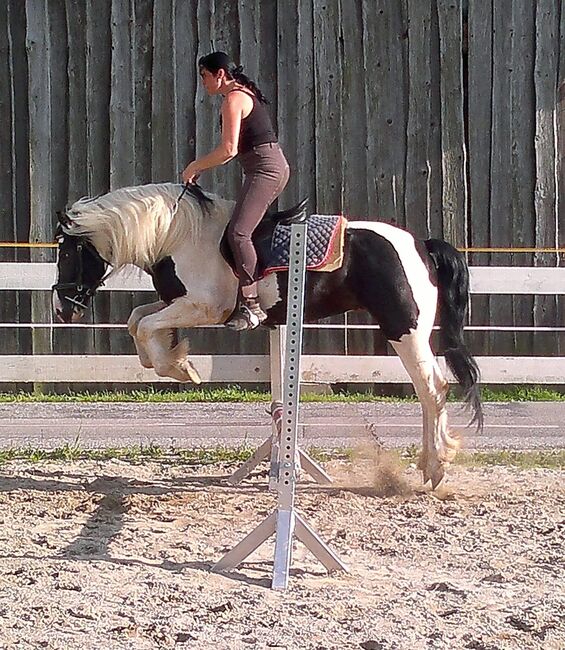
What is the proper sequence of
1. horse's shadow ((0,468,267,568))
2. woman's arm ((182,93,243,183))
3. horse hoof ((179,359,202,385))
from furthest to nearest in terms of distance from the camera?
horse hoof ((179,359,202,385)), woman's arm ((182,93,243,183)), horse's shadow ((0,468,267,568))

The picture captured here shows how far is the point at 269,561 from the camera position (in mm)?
4730

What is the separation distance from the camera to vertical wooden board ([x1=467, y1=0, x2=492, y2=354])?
1023 cm

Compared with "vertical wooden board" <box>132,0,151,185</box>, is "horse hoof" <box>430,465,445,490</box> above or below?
below

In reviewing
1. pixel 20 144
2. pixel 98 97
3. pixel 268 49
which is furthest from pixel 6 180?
pixel 268 49

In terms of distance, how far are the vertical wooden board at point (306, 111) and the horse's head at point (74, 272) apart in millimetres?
4506

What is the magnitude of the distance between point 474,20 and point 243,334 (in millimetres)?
4000

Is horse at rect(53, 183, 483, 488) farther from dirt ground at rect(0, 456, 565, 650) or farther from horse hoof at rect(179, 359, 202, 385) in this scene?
dirt ground at rect(0, 456, 565, 650)

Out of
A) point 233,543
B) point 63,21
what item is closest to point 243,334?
point 63,21

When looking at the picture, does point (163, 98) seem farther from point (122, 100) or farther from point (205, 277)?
point (205, 277)

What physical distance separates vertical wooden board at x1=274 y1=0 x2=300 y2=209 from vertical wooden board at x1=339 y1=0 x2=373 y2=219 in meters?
0.48

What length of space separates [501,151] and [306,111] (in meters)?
2.05

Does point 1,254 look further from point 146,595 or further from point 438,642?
point 438,642

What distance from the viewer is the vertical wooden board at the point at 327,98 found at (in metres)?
10.2

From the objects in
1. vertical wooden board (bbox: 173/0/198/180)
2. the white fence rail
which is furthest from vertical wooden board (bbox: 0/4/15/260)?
vertical wooden board (bbox: 173/0/198/180)
